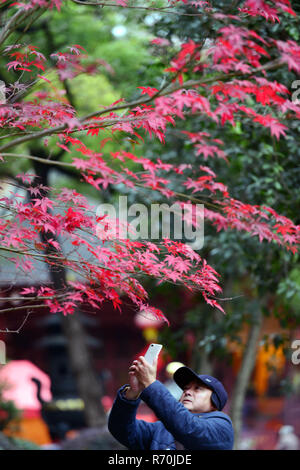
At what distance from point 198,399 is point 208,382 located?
91 mm

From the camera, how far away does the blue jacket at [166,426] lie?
217 centimetres

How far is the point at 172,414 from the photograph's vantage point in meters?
2.17

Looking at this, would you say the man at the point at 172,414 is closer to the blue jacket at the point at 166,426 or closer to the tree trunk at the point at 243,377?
the blue jacket at the point at 166,426

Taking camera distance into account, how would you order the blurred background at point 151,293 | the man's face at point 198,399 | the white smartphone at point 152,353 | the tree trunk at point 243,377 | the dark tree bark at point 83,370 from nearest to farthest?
the white smartphone at point 152,353 < the man's face at point 198,399 < the blurred background at point 151,293 < the tree trunk at point 243,377 < the dark tree bark at point 83,370

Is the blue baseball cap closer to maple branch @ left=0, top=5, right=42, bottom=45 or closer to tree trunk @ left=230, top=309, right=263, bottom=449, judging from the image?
maple branch @ left=0, top=5, right=42, bottom=45

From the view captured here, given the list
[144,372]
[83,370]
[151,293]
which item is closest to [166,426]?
[144,372]

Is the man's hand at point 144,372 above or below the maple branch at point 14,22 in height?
A: below

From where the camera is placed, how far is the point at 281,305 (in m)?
6.42

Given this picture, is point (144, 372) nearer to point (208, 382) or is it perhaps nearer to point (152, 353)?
point (152, 353)

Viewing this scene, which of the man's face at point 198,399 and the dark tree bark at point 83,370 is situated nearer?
the man's face at point 198,399

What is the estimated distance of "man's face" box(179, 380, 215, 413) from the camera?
248cm

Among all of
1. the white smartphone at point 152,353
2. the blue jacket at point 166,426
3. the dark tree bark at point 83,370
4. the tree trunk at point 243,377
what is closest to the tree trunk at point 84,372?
the dark tree bark at point 83,370

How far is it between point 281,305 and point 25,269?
390 centimetres
